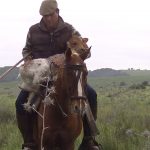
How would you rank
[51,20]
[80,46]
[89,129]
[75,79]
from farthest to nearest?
1. [89,129]
2. [51,20]
3. [80,46]
4. [75,79]

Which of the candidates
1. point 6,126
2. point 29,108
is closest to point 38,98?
point 29,108

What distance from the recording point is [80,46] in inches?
325

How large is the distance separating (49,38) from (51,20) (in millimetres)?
298

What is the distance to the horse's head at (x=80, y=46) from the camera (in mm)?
8102

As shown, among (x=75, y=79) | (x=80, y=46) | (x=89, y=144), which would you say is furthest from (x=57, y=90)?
(x=89, y=144)

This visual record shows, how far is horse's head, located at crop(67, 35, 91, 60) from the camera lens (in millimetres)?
8102

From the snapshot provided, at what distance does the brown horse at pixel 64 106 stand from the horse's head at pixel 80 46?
0.55 ft

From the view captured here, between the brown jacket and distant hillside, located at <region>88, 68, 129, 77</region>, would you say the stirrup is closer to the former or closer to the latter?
the brown jacket

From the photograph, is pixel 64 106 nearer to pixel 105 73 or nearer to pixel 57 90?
pixel 57 90

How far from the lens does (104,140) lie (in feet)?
37.8


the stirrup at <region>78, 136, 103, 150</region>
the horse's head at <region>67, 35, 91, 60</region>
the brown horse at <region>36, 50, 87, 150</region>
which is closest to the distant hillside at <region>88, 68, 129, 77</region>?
the stirrup at <region>78, 136, 103, 150</region>

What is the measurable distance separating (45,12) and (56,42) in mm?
526

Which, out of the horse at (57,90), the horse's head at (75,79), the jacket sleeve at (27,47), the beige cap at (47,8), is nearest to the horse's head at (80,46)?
the horse at (57,90)

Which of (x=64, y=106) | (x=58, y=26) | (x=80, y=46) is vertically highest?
(x=58, y=26)
